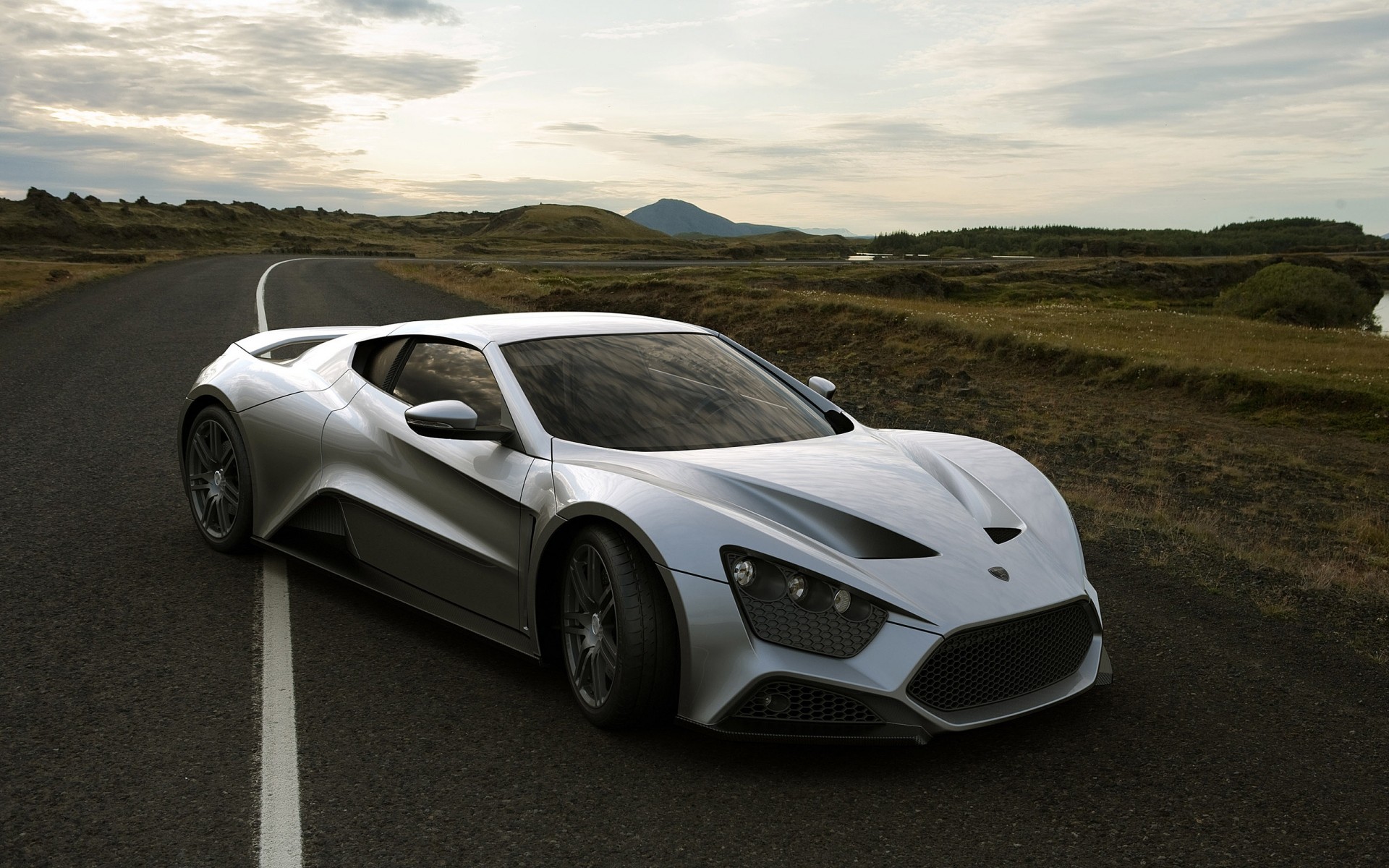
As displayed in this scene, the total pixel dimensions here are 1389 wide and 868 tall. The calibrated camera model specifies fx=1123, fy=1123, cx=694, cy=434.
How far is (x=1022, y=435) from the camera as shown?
10.6 m

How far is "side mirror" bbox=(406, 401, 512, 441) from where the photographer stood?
4117mm

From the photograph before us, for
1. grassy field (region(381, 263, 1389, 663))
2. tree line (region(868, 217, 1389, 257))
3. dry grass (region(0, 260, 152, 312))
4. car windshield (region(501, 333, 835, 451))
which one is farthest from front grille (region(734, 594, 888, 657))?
tree line (region(868, 217, 1389, 257))

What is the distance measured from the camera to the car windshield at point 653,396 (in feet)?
14.0

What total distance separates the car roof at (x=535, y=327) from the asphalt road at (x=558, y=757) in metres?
1.25

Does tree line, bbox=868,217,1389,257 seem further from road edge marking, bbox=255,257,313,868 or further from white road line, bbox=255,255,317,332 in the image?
road edge marking, bbox=255,257,313,868

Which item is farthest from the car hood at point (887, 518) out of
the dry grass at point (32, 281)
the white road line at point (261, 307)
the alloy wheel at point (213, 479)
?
the dry grass at point (32, 281)

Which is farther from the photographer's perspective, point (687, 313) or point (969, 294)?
point (969, 294)

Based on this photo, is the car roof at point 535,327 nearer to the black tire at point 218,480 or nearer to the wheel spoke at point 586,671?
the black tire at point 218,480

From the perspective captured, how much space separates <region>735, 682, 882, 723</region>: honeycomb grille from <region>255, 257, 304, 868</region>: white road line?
1.33m

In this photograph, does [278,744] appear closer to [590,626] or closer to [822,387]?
[590,626]

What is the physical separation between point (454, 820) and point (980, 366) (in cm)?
1426

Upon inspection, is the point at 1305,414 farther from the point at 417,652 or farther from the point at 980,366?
the point at 417,652

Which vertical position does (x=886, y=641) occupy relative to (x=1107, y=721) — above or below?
above

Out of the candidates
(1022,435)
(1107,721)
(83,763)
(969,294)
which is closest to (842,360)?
(1022,435)
